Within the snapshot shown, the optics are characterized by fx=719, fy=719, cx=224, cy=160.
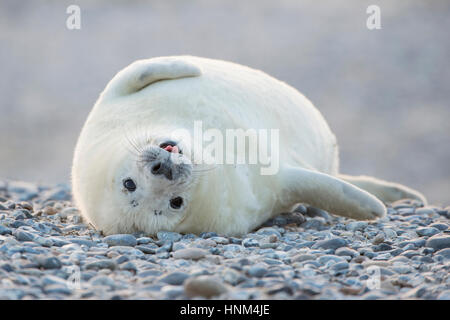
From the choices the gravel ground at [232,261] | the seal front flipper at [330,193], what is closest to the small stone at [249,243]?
the gravel ground at [232,261]

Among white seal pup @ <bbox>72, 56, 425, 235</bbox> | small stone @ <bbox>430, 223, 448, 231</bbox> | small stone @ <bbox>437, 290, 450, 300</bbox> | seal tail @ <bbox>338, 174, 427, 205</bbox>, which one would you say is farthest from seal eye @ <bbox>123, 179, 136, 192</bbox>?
seal tail @ <bbox>338, 174, 427, 205</bbox>

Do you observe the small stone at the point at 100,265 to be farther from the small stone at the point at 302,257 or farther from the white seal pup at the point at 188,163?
the small stone at the point at 302,257

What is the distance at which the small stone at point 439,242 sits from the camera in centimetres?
466

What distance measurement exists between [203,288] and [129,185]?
140cm

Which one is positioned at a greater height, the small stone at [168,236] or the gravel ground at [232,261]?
the small stone at [168,236]

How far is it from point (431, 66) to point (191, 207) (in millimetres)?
16973

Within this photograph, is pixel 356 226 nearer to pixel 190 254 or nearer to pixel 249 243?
pixel 249 243

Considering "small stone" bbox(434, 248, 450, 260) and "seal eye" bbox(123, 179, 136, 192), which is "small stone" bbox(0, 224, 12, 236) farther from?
"small stone" bbox(434, 248, 450, 260)

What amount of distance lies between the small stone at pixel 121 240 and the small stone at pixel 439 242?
6.33ft

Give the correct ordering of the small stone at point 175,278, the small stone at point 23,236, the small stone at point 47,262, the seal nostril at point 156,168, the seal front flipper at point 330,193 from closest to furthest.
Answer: the small stone at point 175,278, the small stone at point 47,262, the seal nostril at point 156,168, the small stone at point 23,236, the seal front flipper at point 330,193

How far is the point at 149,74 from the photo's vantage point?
5609 mm

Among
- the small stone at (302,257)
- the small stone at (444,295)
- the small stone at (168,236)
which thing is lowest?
the small stone at (444,295)

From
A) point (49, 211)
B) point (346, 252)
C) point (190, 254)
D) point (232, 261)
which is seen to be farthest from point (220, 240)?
point (49, 211)
